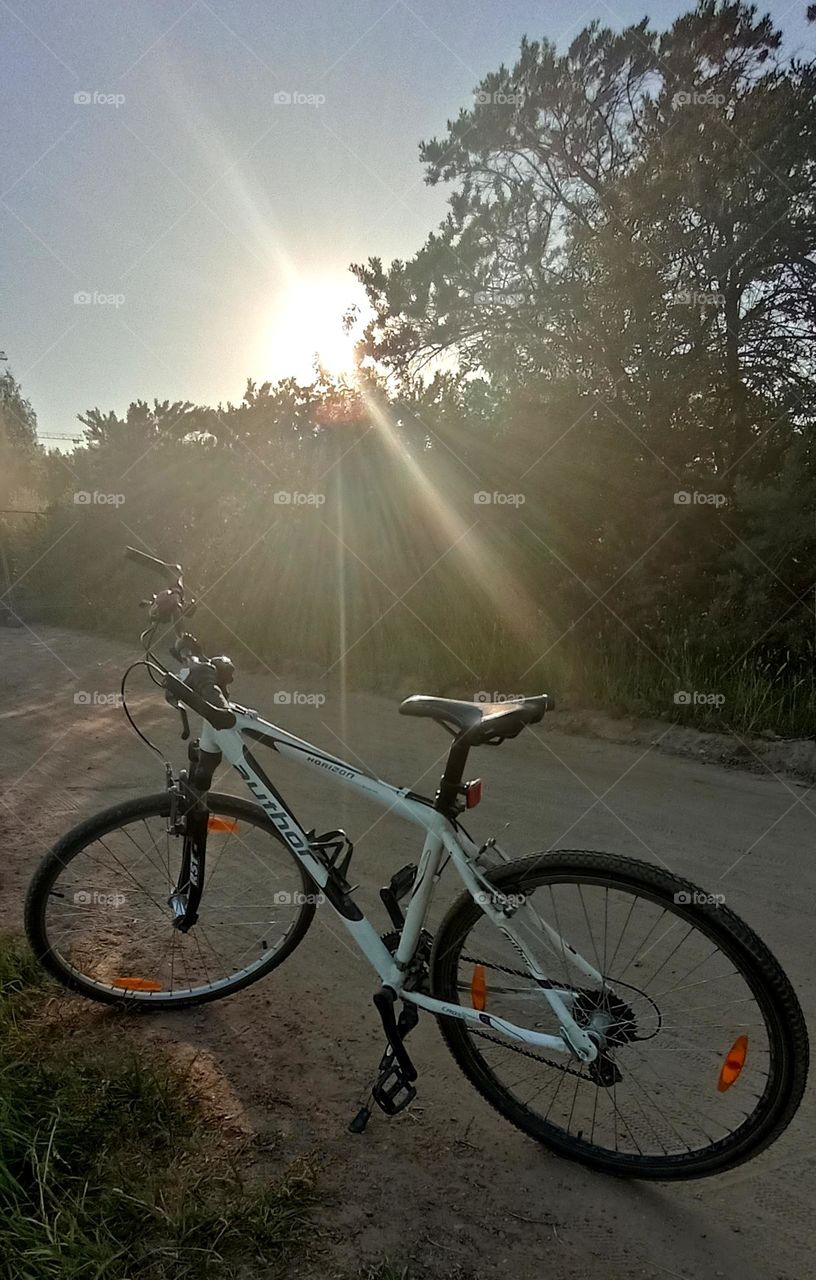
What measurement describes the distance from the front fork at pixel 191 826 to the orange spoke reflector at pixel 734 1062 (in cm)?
159

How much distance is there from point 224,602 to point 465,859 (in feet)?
28.9

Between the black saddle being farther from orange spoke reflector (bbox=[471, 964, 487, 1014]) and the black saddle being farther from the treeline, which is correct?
the treeline

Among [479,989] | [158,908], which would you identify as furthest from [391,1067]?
[158,908]

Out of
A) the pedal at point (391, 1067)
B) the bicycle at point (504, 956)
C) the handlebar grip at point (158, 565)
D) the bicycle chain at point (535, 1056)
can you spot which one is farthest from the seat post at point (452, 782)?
the handlebar grip at point (158, 565)

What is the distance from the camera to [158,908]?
9.77ft

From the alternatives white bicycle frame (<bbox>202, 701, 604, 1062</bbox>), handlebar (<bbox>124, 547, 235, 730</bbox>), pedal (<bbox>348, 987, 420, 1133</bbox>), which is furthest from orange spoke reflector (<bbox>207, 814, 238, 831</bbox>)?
pedal (<bbox>348, 987, 420, 1133</bbox>)

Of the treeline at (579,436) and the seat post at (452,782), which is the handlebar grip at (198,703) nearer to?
the seat post at (452,782)

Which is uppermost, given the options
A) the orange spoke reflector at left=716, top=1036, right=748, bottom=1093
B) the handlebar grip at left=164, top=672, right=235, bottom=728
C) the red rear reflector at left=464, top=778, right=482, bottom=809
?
the handlebar grip at left=164, top=672, right=235, bottom=728

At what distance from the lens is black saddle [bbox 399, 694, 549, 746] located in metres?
1.91

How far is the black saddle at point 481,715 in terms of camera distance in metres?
1.91

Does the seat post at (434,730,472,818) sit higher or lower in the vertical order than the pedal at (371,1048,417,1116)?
higher

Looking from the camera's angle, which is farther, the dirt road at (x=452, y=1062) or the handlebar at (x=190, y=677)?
the handlebar at (x=190, y=677)

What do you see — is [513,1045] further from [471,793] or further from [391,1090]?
[471,793]

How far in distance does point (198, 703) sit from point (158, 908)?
1280 millimetres
